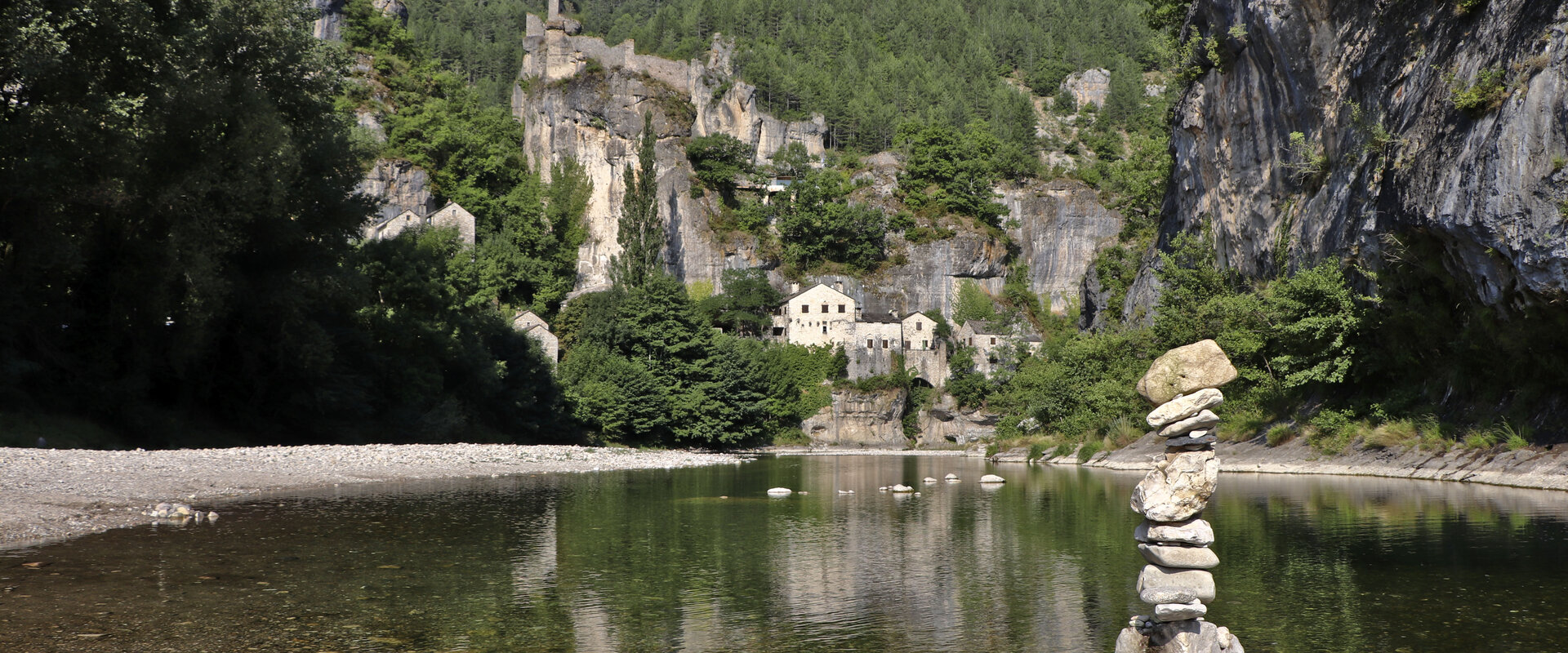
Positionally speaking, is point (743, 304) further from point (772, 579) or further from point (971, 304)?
point (772, 579)

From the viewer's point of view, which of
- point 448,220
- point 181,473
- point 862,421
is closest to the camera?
point 181,473

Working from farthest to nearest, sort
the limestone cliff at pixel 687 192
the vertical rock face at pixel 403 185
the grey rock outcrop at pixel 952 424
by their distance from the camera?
the limestone cliff at pixel 687 192 → the vertical rock face at pixel 403 185 → the grey rock outcrop at pixel 952 424

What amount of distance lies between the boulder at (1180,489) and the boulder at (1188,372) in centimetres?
50

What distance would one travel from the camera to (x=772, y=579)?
12.0 meters

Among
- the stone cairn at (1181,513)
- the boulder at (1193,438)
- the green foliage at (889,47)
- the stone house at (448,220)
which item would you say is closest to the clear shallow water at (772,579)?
the stone cairn at (1181,513)

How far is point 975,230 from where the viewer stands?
311 feet

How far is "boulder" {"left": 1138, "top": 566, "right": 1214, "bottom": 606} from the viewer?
759 cm

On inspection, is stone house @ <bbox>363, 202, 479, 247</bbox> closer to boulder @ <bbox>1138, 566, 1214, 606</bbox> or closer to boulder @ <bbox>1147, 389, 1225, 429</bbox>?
boulder @ <bbox>1147, 389, 1225, 429</bbox>

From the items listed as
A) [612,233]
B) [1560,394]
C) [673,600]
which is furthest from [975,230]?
[673,600]

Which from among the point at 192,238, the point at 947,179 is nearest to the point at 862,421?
the point at 947,179

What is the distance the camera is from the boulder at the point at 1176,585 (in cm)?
759

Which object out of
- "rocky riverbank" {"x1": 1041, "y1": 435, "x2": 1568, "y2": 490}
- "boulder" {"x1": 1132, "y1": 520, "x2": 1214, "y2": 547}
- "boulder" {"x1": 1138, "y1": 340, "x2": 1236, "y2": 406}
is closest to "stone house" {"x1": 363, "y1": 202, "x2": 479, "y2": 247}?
"rocky riverbank" {"x1": 1041, "y1": 435, "x2": 1568, "y2": 490}

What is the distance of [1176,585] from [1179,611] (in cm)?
22

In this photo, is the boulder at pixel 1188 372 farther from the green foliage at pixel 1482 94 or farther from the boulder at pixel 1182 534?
the green foliage at pixel 1482 94
